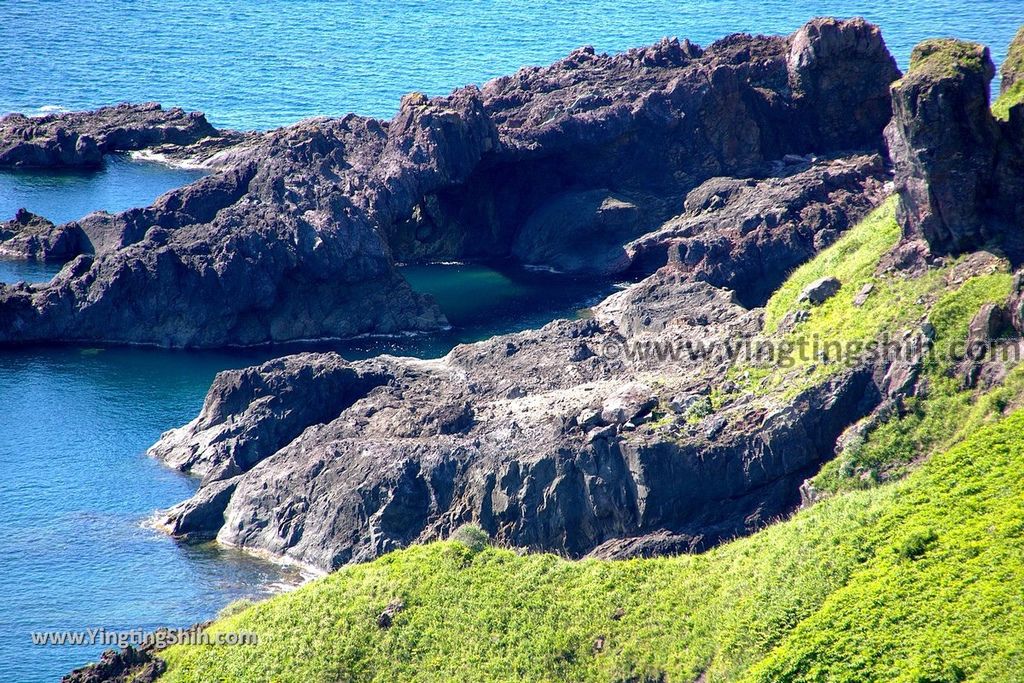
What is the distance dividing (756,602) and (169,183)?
81.5 metres

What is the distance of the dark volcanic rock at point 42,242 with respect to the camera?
9556 centimetres

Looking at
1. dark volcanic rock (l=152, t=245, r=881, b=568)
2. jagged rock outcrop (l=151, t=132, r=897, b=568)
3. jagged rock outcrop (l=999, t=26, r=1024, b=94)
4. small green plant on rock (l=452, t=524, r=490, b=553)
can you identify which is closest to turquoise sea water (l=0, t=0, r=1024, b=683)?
jagged rock outcrop (l=151, t=132, r=897, b=568)

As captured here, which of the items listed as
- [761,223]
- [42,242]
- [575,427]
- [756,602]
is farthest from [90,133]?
[756,602]

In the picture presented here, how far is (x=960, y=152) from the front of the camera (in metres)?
54.7

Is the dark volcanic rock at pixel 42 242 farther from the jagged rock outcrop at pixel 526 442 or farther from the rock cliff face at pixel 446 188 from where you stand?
the jagged rock outcrop at pixel 526 442

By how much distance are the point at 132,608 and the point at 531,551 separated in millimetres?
14691

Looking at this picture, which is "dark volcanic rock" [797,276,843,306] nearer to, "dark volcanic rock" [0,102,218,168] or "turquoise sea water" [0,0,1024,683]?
"turquoise sea water" [0,0,1024,683]

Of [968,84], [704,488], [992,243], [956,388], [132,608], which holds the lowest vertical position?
[132,608]

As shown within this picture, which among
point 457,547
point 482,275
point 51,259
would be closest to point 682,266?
point 482,275

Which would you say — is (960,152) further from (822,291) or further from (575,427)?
(575,427)

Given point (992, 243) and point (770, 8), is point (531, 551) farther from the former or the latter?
point (770, 8)

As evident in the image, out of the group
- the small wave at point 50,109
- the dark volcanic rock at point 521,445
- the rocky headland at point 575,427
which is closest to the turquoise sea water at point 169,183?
the small wave at point 50,109

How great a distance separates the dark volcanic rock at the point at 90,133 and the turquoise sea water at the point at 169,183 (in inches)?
93.3

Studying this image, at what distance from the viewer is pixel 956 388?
50.3m
